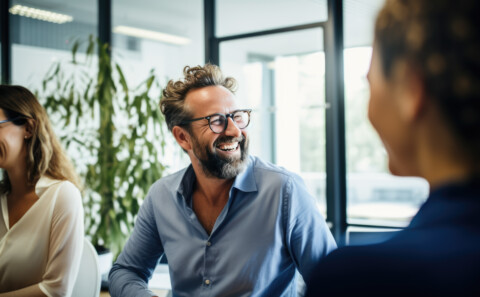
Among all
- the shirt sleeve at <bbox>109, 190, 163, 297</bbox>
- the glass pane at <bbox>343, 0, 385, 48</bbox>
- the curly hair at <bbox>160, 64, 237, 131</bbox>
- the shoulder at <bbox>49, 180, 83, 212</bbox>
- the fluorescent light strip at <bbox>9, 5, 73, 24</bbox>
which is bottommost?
the shirt sleeve at <bbox>109, 190, 163, 297</bbox>

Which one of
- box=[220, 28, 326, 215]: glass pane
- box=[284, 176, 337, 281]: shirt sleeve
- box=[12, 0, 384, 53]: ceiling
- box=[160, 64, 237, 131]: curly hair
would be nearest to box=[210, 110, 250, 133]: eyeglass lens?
box=[160, 64, 237, 131]: curly hair

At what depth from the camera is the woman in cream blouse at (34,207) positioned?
1.57 metres

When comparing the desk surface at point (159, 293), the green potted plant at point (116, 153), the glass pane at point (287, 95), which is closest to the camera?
the desk surface at point (159, 293)

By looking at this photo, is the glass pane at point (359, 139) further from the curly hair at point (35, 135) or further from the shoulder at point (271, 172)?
the curly hair at point (35, 135)

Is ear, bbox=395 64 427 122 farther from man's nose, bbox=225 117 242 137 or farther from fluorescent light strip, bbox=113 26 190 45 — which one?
fluorescent light strip, bbox=113 26 190 45

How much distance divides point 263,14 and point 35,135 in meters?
2.28

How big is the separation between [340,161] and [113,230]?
67.3 inches

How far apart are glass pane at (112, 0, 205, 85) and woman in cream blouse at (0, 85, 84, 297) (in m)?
1.94

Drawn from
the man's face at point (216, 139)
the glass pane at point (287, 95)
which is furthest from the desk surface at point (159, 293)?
the glass pane at point (287, 95)

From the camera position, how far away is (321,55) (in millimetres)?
3248

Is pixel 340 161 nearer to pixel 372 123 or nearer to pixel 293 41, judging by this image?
pixel 293 41

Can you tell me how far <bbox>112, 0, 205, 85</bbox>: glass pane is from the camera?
12.0ft

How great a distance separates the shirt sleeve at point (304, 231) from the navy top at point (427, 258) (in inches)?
35.5

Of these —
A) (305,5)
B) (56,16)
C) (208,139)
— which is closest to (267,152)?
(305,5)
